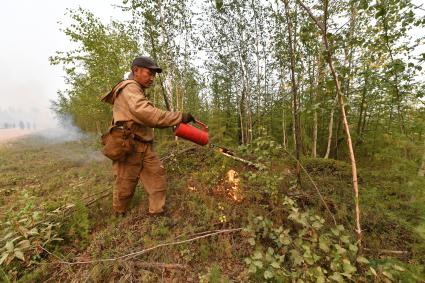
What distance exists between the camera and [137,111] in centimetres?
294

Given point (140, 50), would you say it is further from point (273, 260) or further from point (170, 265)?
point (273, 260)

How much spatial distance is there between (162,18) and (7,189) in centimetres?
689

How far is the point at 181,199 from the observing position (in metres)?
3.96

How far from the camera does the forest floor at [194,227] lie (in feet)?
8.30

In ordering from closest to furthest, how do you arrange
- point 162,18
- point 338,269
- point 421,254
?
point 338,269 < point 421,254 < point 162,18

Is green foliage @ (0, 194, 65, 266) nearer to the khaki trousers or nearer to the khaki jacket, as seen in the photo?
the khaki trousers

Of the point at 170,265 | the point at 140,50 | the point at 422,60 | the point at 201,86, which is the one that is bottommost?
the point at 170,265

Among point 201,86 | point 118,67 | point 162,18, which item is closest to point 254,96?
point 201,86

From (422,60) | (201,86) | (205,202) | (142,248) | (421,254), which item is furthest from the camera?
(201,86)

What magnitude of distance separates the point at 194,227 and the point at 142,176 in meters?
1.20

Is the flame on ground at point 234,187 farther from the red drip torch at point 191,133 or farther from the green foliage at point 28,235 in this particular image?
the green foliage at point 28,235

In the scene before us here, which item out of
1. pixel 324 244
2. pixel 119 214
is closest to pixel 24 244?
pixel 119 214

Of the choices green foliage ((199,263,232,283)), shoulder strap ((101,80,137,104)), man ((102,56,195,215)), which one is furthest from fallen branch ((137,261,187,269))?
shoulder strap ((101,80,137,104))

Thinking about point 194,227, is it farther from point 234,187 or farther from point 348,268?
point 348,268
